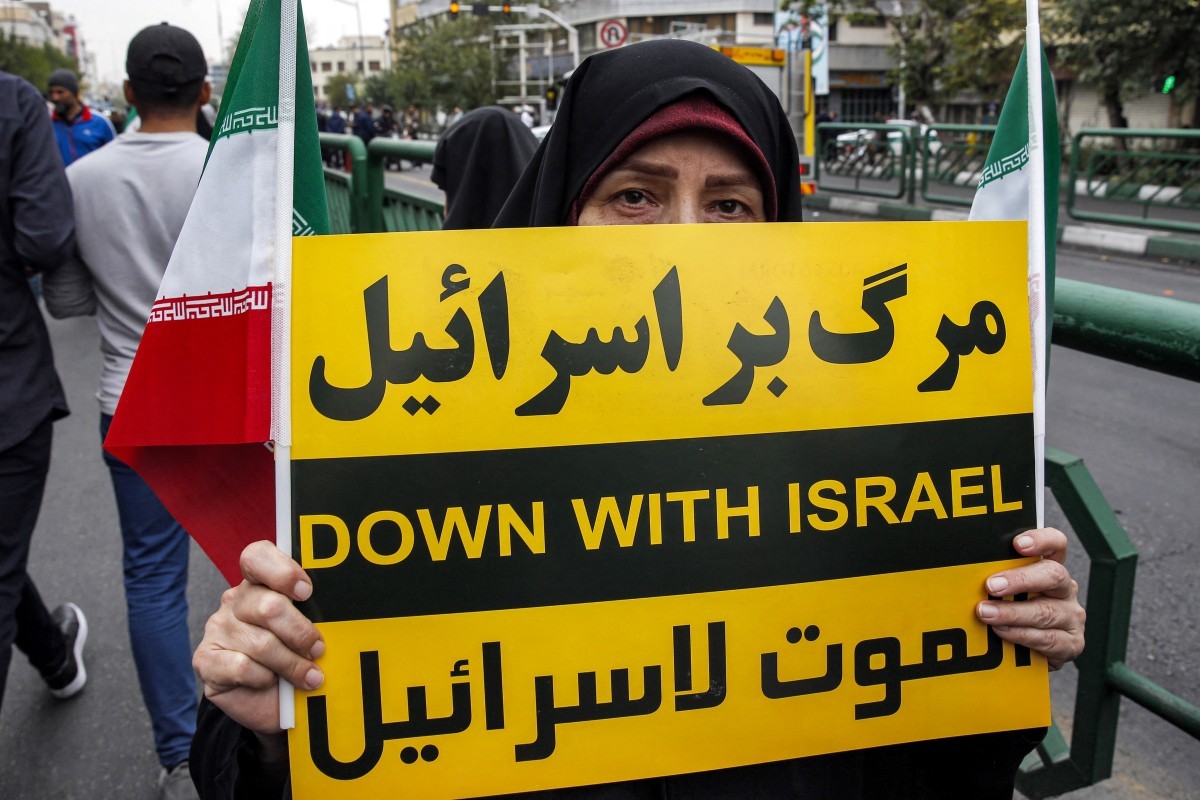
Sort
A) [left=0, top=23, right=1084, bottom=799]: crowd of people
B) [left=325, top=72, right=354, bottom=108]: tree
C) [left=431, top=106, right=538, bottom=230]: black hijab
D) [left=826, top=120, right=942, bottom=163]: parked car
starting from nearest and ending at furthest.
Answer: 1. [left=0, top=23, right=1084, bottom=799]: crowd of people
2. [left=431, top=106, right=538, bottom=230]: black hijab
3. [left=826, top=120, right=942, bottom=163]: parked car
4. [left=325, top=72, right=354, bottom=108]: tree

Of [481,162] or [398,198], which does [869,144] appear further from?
[481,162]

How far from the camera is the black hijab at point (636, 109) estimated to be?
5.27ft

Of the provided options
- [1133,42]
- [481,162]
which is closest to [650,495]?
[481,162]

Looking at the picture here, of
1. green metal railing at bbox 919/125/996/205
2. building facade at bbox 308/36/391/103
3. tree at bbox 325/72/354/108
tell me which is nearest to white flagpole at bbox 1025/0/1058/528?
green metal railing at bbox 919/125/996/205

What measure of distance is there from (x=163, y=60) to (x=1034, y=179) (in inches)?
98.7

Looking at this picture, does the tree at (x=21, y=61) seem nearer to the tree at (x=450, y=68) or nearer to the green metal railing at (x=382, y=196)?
the tree at (x=450, y=68)

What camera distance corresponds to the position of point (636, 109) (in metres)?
1.60

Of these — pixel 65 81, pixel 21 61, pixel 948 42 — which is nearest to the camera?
pixel 65 81

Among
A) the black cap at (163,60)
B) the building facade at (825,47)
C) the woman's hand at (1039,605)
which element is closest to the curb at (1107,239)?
the building facade at (825,47)

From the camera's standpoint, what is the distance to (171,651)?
9.34 feet

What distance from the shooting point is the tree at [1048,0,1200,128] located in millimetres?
17547

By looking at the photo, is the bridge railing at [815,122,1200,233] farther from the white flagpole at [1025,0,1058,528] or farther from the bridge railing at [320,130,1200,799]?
the white flagpole at [1025,0,1058,528]

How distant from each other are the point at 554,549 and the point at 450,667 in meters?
0.18

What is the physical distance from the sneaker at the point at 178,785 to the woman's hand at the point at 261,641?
1.84 meters
